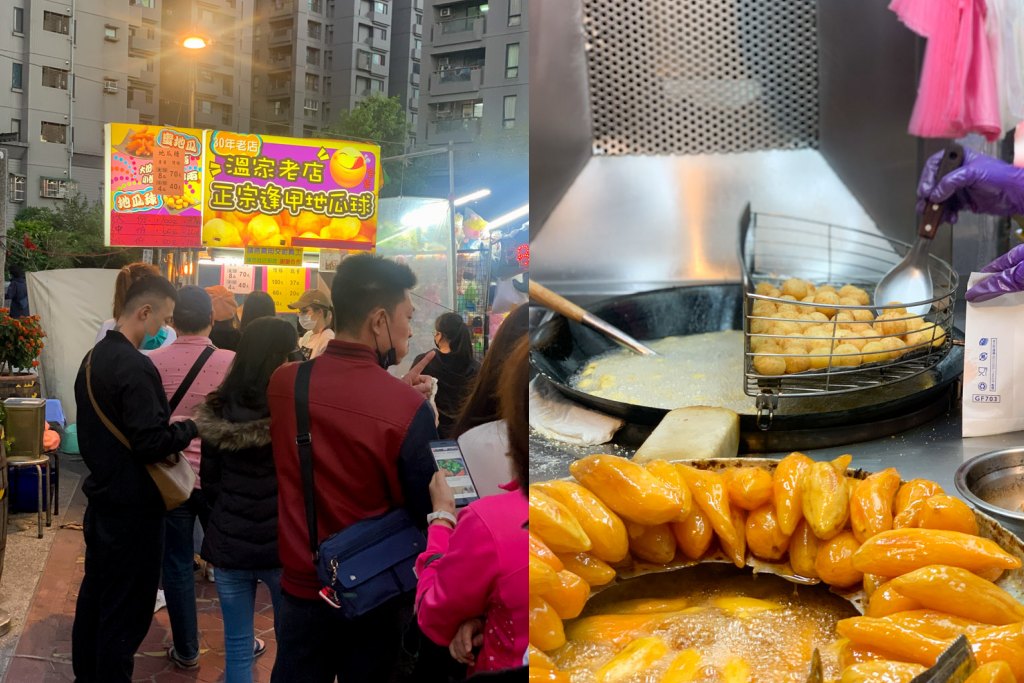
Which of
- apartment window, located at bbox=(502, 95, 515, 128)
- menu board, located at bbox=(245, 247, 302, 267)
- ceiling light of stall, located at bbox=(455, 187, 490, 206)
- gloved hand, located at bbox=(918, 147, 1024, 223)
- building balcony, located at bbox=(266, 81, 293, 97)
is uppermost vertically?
gloved hand, located at bbox=(918, 147, 1024, 223)

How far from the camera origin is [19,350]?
0.45m

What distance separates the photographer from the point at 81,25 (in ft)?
1.43

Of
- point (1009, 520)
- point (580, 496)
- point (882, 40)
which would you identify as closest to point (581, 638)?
point (580, 496)

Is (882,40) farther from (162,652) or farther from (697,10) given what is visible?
(162,652)

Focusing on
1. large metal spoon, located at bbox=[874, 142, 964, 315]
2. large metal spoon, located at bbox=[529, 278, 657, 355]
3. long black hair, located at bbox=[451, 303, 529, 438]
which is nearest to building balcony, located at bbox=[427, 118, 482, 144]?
long black hair, located at bbox=[451, 303, 529, 438]

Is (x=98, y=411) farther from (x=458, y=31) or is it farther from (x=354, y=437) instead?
(x=458, y=31)

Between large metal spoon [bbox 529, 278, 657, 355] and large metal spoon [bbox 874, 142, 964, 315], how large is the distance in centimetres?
61

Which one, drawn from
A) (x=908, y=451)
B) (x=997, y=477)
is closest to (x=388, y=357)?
(x=997, y=477)

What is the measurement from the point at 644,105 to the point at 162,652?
2.03m

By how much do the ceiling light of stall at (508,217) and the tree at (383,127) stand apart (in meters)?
0.06

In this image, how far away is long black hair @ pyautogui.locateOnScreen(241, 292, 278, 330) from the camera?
0.45 metres

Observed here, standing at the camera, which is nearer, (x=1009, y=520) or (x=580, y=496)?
(x=580, y=496)

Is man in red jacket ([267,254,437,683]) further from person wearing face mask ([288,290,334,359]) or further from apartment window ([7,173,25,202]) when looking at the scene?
apartment window ([7,173,25,202])

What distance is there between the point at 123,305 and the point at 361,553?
7.1 inches
